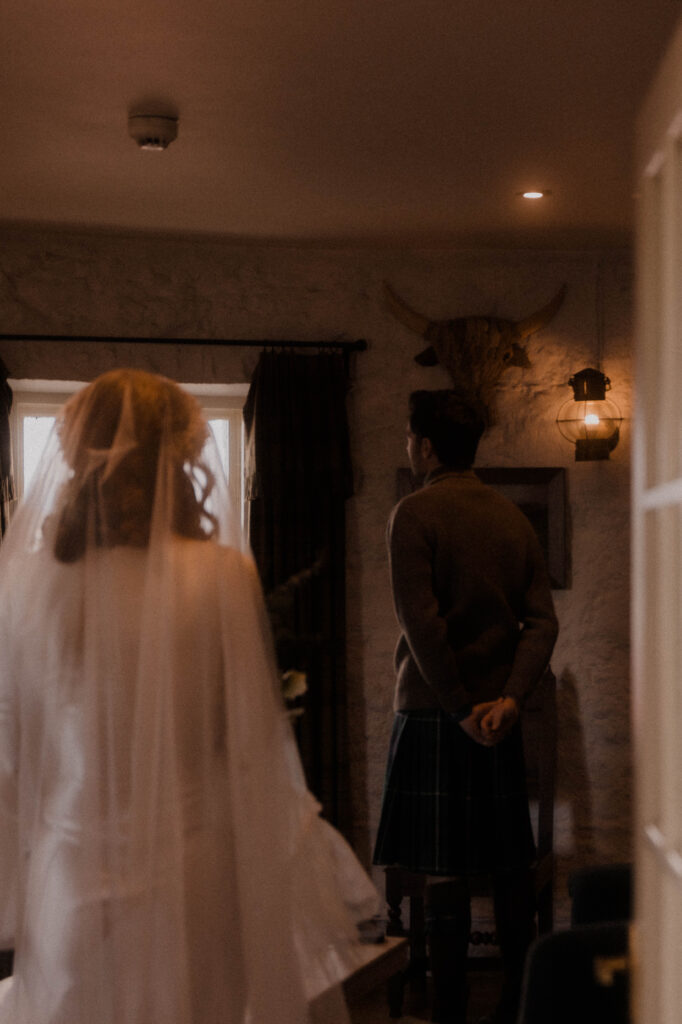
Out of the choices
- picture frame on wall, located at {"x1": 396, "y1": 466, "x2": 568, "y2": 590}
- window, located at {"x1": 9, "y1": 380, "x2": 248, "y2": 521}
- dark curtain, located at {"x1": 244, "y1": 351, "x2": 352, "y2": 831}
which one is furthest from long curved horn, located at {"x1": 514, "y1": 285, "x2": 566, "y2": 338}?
window, located at {"x1": 9, "y1": 380, "x2": 248, "y2": 521}

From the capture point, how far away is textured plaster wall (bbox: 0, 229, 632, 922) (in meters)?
4.34

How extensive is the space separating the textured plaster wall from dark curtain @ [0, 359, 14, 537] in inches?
12.5

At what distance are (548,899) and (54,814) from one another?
2583 millimetres

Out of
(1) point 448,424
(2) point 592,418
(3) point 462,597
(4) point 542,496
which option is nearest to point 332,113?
(1) point 448,424

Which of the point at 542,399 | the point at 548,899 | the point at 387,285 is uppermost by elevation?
the point at 387,285

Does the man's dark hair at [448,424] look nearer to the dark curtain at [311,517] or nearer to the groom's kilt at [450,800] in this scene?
the groom's kilt at [450,800]

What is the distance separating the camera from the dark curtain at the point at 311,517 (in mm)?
4250

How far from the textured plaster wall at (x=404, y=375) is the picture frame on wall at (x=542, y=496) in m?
0.05

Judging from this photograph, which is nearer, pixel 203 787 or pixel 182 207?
pixel 203 787

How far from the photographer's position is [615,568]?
445cm

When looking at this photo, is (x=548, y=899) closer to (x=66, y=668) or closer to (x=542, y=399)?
(x=542, y=399)

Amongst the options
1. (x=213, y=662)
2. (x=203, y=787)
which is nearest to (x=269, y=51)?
(x=213, y=662)

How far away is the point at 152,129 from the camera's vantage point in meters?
3.06

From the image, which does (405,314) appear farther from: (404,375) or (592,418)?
(592,418)
